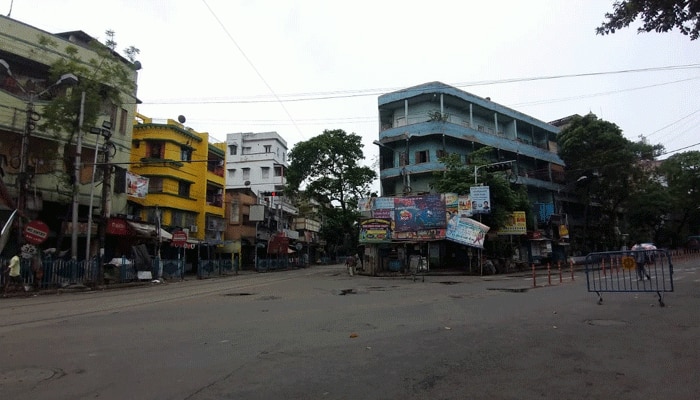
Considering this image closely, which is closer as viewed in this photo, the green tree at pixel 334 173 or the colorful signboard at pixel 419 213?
A: the colorful signboard at pixel 419 213

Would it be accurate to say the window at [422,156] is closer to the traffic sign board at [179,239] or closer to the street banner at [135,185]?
the traffic sign board at [179,239]

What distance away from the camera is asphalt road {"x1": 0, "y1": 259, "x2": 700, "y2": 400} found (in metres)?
4.55

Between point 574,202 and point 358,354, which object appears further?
point 574,202

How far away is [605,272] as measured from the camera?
12492 mm

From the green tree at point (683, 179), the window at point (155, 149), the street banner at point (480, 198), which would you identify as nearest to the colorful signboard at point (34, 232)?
the window at point (155, 149)

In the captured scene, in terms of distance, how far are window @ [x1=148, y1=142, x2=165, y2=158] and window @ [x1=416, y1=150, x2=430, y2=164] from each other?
67.6 feet

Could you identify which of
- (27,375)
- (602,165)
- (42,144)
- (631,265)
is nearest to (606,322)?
(631,265)

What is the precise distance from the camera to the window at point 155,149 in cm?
3409

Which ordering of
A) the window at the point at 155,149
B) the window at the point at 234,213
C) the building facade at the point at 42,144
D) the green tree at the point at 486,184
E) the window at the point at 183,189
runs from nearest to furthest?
the building facade at the point at 42,144
the green tree at the point at 486,184
the window at the point at 155,149
the window at the point at 183,189
the window at the point at 234,213

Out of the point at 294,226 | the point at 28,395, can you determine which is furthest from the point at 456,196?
the point at 294,226

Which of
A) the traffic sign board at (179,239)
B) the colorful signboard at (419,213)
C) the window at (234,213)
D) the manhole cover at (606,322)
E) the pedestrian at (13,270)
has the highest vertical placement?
the window at (234,213)

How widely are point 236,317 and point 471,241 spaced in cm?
2027

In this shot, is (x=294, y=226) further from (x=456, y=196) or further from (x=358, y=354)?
(x=358, y=354)

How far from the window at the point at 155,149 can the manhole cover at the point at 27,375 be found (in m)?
31.0
